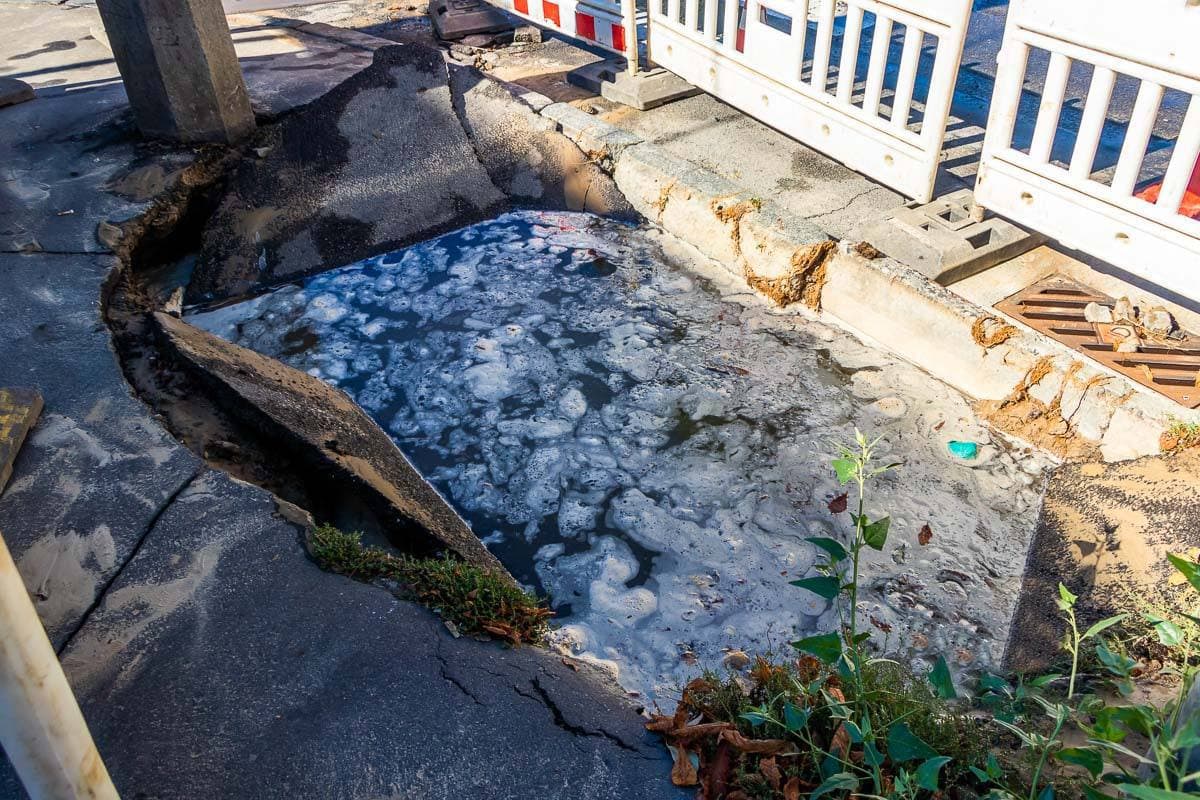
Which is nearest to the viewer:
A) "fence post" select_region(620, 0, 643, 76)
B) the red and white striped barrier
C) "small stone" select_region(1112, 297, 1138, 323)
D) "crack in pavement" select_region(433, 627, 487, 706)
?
"crack in pavement" select_region(433, 627, 487, 706)

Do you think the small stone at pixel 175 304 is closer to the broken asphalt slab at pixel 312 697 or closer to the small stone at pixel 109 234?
the small stone at pixel 109 234

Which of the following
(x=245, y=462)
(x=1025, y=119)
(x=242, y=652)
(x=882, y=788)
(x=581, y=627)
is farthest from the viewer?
(x=1025, y=119)

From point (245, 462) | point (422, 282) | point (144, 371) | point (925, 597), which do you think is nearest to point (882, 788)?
point (925, 597)

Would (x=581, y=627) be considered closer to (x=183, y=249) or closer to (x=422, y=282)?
(x=422, y=282)

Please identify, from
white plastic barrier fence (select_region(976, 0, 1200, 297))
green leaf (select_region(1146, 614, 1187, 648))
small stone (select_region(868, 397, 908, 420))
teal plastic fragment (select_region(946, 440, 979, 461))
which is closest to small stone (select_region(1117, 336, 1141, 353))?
white plastic barrier fence (select_region(976, 0, 1200, 297))

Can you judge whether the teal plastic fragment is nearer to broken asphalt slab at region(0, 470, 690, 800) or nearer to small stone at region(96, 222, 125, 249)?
broken asphalt slab at region(0, 470, 690, 800)

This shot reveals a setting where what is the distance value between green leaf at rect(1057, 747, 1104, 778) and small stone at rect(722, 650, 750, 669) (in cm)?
122

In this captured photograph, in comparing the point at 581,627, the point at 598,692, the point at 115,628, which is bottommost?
the point at 581,627

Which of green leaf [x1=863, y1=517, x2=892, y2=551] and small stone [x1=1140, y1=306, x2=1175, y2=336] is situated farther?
small stone [x1=1140, y1=306, x2=1175, y2=336]

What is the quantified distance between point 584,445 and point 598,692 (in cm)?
151

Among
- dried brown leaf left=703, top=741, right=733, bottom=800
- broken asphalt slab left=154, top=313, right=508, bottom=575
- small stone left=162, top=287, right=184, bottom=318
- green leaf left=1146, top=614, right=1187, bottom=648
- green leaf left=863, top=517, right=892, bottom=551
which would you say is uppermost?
green leaf left=863, top=517, right=892, bottom=551

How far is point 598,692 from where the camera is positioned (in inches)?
102

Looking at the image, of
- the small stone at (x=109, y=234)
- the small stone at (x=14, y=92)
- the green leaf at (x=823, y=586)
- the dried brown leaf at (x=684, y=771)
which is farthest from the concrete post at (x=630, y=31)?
the dried brown leaf at (x=684, y=771)

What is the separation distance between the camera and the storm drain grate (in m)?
3.46
